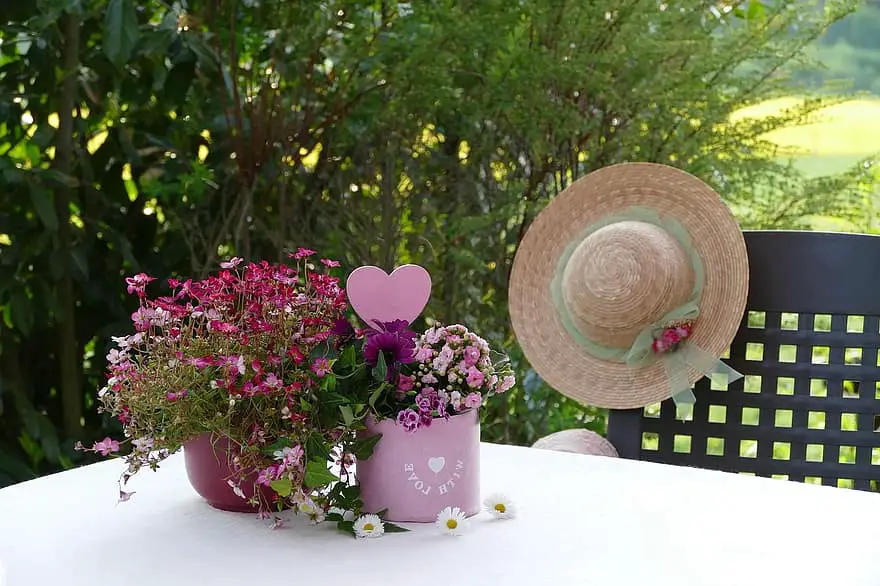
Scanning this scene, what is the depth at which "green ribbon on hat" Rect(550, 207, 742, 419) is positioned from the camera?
1.90m

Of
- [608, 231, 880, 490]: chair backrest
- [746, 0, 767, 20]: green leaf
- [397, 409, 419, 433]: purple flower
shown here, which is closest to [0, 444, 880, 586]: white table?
[397, 409, 419, 433]: purple flower

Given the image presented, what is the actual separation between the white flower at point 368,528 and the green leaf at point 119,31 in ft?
4.76

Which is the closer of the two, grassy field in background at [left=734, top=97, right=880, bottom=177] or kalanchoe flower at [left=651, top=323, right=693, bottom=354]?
kalanchoe flower at [left=651, top=323, right=693, bottom=354]

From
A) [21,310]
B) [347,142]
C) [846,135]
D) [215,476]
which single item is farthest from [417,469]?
[846,135]

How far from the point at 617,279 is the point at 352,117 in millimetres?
1119

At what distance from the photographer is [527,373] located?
2.79 meters

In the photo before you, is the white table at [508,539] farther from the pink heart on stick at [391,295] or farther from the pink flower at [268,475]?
the pink heart on stick at [391,295]

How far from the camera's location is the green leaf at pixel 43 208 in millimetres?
2434

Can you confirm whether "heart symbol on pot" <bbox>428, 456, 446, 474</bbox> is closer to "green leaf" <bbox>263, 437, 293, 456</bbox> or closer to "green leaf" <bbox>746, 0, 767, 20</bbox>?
"green leaf" <bbox>263, 437, 293, 456</bbox>

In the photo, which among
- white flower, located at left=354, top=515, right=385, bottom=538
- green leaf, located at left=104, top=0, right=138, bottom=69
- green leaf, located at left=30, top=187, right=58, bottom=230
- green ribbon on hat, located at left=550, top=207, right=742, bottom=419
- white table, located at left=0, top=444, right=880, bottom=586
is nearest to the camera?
white table, located at left=0, top=444, right=880, bottom=586

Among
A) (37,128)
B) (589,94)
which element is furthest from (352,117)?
(37,128)

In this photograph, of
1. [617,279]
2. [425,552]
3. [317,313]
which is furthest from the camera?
[617,279]

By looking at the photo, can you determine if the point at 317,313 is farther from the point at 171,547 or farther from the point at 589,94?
the point at 589,94

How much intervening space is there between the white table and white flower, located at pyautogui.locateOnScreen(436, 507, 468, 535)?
1cm
